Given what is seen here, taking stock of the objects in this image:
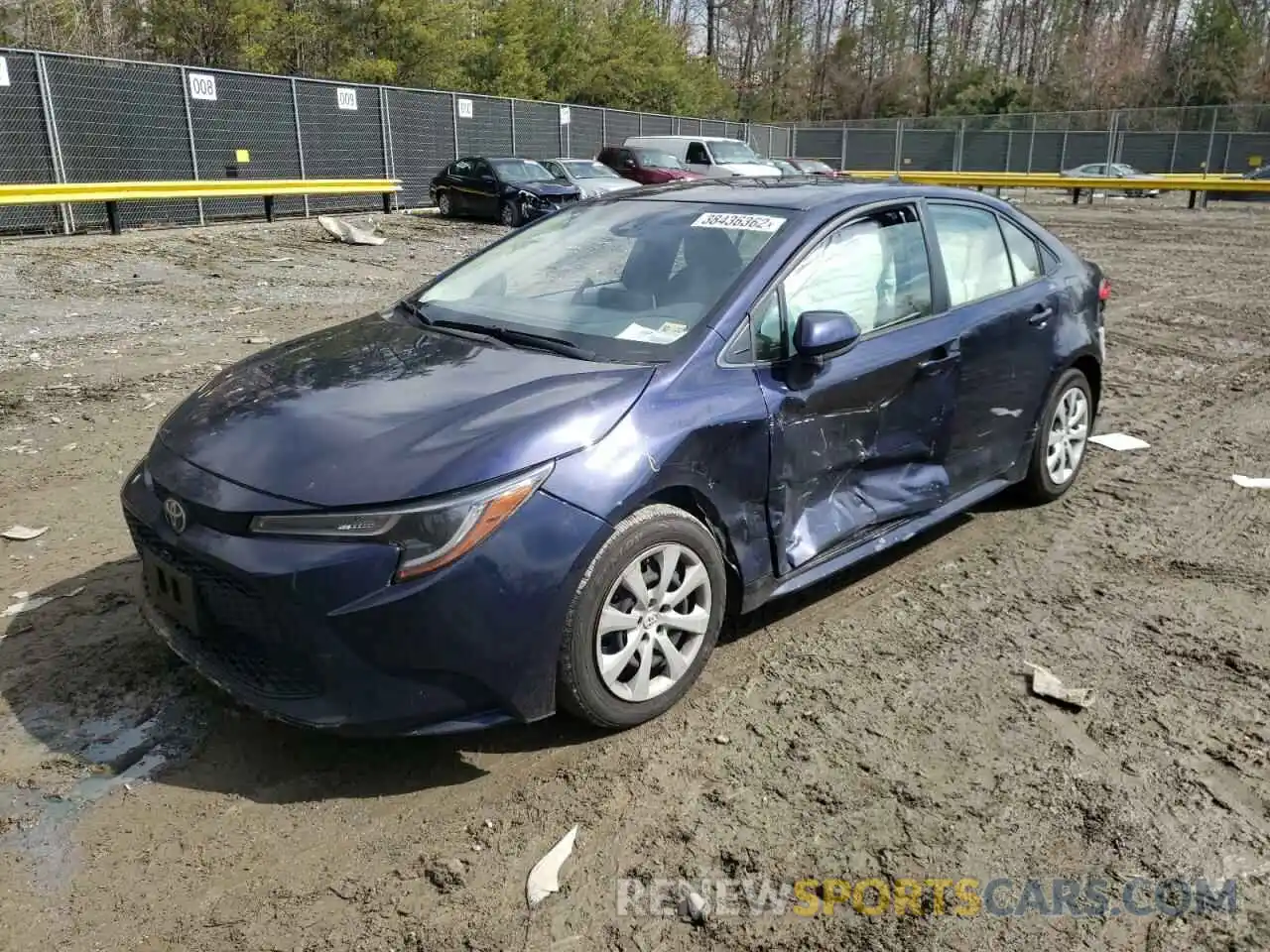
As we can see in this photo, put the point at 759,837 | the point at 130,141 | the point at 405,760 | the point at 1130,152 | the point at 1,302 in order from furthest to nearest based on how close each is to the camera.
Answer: the point at 1130,152 < the point at 130,141 < the point at 1,302 < the point at 405,760 < the point at 759,837

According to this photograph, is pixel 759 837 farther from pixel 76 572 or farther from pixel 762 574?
pixel 76 572

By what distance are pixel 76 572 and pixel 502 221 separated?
1667 centimetres

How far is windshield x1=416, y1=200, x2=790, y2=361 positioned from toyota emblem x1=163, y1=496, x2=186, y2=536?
1298mm

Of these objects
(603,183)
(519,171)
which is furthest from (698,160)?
(519,171)

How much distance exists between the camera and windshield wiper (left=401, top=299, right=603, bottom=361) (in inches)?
134

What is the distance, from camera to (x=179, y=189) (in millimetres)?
15516

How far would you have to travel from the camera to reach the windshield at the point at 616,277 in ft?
11.5

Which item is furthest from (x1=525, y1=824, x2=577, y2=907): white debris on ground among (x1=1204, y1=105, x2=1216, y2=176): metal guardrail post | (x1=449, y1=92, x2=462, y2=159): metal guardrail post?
(x1=1204, y1=105, x2=1216, y2=176): metal guardrail post

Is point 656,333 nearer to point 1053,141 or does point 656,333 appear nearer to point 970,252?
point 970,252

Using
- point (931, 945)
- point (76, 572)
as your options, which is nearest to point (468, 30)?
point (76, 572)

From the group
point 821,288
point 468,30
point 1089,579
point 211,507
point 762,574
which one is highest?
point 468,30

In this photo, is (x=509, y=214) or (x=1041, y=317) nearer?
(x=1041, y=317)

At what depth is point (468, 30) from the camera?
108 ft

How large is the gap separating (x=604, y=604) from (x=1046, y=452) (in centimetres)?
301
